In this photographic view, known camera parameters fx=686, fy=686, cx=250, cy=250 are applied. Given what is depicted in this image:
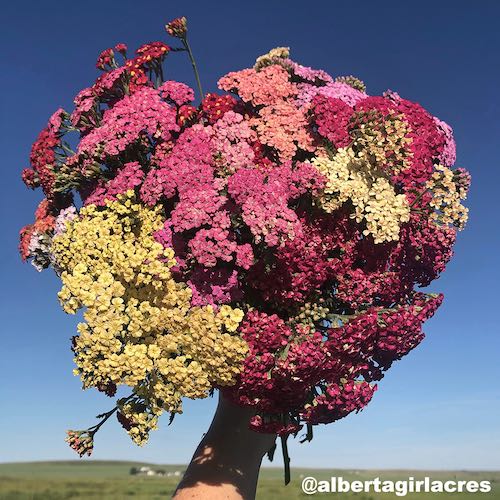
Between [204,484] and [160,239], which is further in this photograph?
[204,484]

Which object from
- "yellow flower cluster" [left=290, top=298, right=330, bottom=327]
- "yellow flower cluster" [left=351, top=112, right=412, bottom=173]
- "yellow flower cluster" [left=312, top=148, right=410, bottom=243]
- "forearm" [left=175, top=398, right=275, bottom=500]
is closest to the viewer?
"yellow flower cluster" [left=312, top=148, right=410, bottom=243]

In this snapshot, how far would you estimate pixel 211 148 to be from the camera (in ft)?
27.4

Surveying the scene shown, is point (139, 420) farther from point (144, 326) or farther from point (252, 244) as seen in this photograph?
point (252, 244)

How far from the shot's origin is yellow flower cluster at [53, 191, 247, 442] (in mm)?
7648

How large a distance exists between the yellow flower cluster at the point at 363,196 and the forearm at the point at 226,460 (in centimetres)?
319

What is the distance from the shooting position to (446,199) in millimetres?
8859

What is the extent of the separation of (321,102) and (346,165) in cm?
94

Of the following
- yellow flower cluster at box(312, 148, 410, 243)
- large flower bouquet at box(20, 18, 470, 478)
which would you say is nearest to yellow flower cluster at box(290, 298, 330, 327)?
large flower bouquet at box(20, 18, 470, 478)

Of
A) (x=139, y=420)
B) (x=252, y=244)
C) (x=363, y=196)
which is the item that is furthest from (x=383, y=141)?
(x=139, y=420)

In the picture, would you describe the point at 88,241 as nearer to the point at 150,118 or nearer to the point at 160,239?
the point at 160,239

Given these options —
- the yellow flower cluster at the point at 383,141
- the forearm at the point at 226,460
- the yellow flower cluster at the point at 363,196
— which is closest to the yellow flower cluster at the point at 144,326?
the forearm at the point at 226,460

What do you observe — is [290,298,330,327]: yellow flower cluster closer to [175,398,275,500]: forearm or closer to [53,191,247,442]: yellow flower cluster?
[53,191,247,442]: yellow flower cluster

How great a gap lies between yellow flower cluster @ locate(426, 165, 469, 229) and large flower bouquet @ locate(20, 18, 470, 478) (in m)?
0.02

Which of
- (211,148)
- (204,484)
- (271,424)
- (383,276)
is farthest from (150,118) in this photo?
(204,484)
